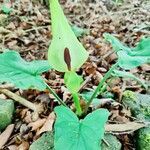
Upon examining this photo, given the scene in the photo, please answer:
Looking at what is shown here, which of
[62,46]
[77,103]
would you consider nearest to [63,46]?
[62,46]

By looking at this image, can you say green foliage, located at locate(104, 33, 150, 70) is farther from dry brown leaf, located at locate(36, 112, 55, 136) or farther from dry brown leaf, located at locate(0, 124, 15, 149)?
dry brown leaf, located at locate(0, 124, 15, 149)

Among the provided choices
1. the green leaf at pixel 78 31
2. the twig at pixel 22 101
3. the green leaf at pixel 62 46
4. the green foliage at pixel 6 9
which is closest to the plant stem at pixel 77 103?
the green leaf at pixel 62 46

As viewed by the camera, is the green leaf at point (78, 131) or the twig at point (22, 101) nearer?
the green leaf at point (78, 131)

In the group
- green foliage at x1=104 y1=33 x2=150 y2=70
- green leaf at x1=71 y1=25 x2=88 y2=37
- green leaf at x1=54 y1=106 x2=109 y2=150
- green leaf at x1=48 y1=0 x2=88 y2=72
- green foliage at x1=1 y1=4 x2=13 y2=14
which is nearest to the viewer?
green leaf at x1=54 y1=106 x2=109 y2=150

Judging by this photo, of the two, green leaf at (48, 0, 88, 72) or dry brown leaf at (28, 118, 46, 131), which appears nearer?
green leaf at (48, 0, 88, 72)

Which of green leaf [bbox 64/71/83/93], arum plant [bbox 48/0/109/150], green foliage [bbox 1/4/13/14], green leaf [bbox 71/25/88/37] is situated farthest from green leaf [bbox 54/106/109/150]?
green foliage [bbox 1/4/13/14]

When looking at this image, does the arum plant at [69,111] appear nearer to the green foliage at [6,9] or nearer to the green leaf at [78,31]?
the green leaf at [78,31]

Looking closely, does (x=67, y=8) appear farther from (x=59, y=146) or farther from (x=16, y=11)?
(x=59, y=146)
